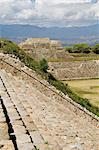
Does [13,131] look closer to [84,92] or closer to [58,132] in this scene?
[58,132]

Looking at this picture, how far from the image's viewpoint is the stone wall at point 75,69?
6775 centimetres

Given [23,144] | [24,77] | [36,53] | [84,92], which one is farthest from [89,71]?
[23,144]

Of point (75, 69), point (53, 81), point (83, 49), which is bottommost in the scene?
point (75, 69)

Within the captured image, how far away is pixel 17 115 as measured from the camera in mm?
10359

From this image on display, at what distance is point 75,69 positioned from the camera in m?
69.8

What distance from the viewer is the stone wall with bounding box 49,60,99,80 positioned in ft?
222

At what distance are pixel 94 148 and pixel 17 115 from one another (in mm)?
3326

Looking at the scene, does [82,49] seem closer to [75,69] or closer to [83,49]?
→ [83,49]

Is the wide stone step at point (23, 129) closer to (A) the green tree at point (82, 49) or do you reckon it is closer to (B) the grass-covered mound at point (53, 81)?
(B) the grass-covered mound at point (53, 81)

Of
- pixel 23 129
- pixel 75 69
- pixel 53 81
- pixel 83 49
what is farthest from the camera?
pixel 83 49

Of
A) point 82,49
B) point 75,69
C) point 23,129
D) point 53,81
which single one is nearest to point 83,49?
point 82,49

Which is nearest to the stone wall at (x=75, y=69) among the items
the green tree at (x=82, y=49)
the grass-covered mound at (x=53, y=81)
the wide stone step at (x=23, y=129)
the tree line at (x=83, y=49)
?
the tree line at (x=83, y=49)

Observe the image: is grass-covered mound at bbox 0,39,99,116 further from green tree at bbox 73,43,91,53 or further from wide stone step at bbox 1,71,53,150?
green tree at bbox 73,43,91,53

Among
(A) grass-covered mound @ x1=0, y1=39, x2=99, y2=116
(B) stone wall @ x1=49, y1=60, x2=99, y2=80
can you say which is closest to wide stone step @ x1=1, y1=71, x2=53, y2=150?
(A) grass-covered mound @ x1=0, y1=39, x2=99, y2=116
